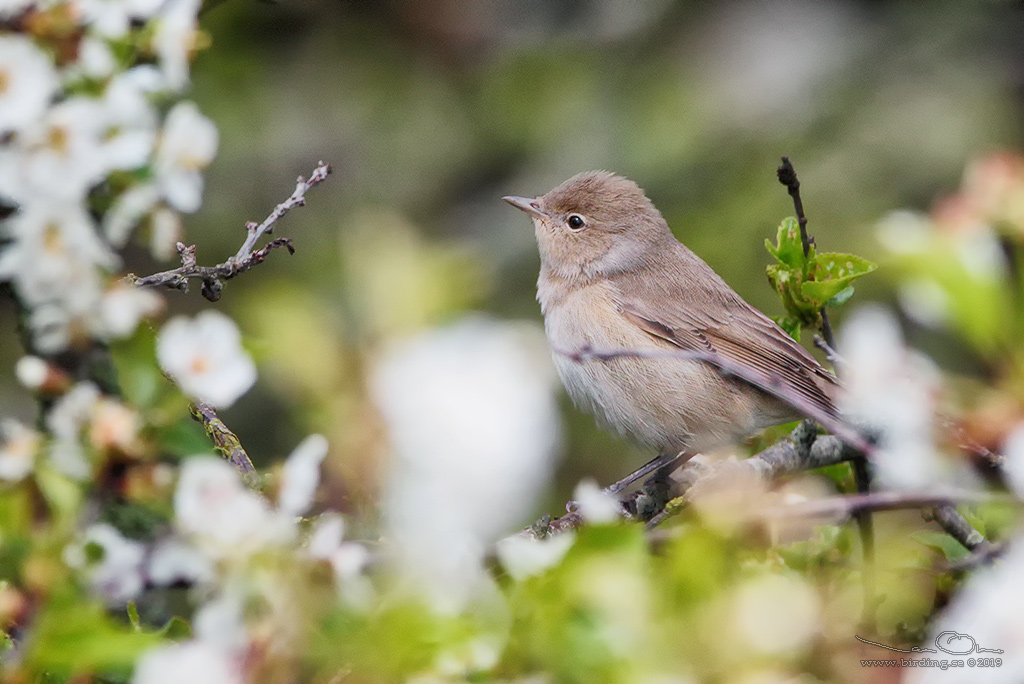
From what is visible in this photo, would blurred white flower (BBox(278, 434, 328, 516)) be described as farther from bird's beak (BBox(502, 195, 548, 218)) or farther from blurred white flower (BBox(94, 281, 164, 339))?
bird's beak (BBox(502, 195, 548, 218))

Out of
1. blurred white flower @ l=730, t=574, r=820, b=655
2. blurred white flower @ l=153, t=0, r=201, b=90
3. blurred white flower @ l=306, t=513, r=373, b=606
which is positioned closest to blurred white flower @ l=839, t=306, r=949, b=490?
blurred white flower @ l=730, t=574, r=820, b=655

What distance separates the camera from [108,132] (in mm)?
1696

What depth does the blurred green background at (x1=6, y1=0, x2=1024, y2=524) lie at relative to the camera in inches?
248

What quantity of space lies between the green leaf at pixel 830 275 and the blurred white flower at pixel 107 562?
2.16 m

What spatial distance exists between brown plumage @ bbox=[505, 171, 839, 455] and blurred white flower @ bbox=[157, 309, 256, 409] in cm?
272

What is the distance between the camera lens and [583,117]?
274 inches

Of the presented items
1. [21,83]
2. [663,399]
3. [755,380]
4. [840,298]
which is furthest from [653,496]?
[21,83]

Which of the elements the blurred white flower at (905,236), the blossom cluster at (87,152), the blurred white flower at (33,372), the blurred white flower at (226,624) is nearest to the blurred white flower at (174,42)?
the blossom cluster at (87,152)

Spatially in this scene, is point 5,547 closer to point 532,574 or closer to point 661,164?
point 532,574

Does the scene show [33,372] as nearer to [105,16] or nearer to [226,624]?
[226,624]

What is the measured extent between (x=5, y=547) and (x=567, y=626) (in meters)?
0.71

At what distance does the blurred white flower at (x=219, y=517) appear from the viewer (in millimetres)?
1302

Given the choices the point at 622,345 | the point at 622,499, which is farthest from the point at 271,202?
the point at 622,499

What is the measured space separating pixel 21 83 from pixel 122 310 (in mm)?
385
